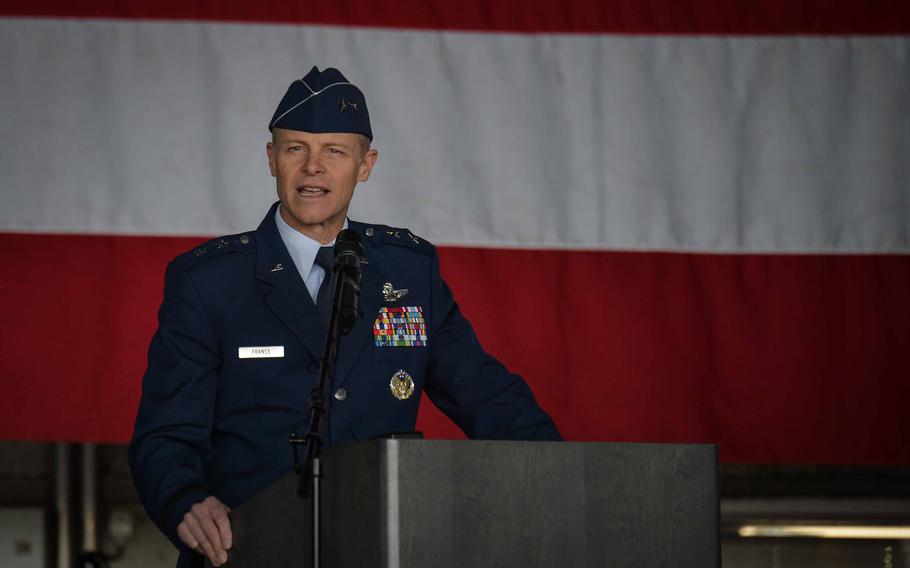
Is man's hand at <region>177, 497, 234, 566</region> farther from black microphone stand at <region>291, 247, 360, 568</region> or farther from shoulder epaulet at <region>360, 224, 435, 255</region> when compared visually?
shoulder epaulet at <region>360, 224, 435, 255</region>

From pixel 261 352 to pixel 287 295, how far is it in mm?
104

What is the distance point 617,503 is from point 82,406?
1.84 meters

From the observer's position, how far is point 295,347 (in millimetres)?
2184

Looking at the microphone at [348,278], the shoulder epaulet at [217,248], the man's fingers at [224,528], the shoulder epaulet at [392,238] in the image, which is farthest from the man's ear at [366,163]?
the man's fingers at [224,528]

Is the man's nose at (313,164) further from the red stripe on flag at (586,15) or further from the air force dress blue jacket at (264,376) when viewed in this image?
the red stripe on flag at (586,15)

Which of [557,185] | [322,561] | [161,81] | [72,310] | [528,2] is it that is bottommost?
[322,561]

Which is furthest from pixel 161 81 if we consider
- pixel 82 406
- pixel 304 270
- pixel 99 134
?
pixel 304 270

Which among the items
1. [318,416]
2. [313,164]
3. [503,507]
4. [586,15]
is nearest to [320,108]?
[313,164]

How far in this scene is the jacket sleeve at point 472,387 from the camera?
2320mm

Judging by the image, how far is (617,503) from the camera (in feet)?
5.30

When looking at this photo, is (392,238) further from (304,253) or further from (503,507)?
(503,507)

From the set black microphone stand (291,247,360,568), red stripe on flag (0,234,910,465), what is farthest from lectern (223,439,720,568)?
red stripe on flag (0,234,910,465)

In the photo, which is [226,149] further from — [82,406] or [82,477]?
[82,477]

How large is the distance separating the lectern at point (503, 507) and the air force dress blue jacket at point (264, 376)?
45 cm
